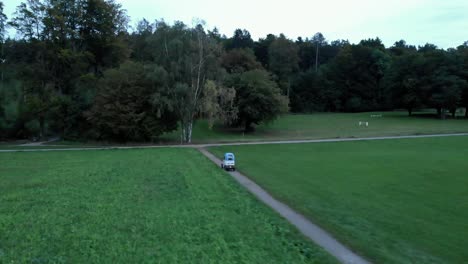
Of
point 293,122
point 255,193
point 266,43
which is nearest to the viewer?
point 255,193

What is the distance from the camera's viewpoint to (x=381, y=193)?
16062mm

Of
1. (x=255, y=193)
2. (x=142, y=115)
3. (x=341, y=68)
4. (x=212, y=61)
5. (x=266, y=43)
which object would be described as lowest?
(x=255, y=193)

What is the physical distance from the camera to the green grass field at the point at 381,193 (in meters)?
9.77

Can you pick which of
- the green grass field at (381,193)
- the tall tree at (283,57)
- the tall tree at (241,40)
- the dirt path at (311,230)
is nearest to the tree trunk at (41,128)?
the green grass field at (381,193)

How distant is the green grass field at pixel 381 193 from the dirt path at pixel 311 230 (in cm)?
32

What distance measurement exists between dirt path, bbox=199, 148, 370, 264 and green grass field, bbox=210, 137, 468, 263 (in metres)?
0.32

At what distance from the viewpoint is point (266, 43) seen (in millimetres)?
114062

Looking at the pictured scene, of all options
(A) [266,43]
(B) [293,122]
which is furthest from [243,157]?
(A) [266,43]

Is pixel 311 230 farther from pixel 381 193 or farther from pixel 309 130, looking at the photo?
pixel 309 130

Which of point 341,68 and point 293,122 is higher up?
point 341,68

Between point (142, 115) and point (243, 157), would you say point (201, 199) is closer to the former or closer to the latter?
point (243, 157)

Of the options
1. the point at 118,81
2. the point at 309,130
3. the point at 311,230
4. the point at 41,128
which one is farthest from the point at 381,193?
the point at 41,128

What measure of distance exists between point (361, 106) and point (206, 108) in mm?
68276

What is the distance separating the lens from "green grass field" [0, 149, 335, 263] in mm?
7949
